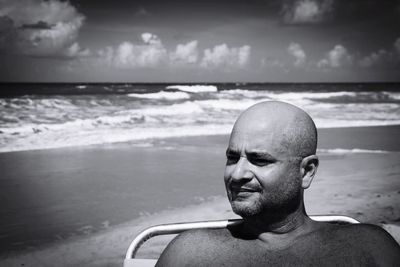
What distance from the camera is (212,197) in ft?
20.2

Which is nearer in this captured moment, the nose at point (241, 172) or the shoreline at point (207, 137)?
the nose at point (241, 172)

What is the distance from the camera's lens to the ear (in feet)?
4.97

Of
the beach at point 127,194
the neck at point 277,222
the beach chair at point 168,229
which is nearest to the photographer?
the neck at point 277,222

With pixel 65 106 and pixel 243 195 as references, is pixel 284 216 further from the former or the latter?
pixel 65 106

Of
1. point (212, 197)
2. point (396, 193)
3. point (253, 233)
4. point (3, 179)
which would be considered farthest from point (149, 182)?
point (253, 233)

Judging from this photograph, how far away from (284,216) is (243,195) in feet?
0.61

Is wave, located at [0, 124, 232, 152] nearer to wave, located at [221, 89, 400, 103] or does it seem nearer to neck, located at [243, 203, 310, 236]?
neck, located at [243, 203, 310, 236]

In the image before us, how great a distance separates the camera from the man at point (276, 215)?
1.44m

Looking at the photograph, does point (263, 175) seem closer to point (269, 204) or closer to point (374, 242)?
point (269, 204)

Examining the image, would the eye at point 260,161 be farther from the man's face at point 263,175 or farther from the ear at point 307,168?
the ear at point 307,168

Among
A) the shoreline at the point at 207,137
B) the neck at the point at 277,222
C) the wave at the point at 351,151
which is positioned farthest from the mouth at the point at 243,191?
the shoreline at the point at 207,137

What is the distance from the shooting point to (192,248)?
1.53 m

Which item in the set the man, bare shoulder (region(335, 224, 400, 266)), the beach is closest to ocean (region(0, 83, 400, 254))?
the beach

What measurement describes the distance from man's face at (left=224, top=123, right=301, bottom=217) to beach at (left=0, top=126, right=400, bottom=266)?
2.49 meters
